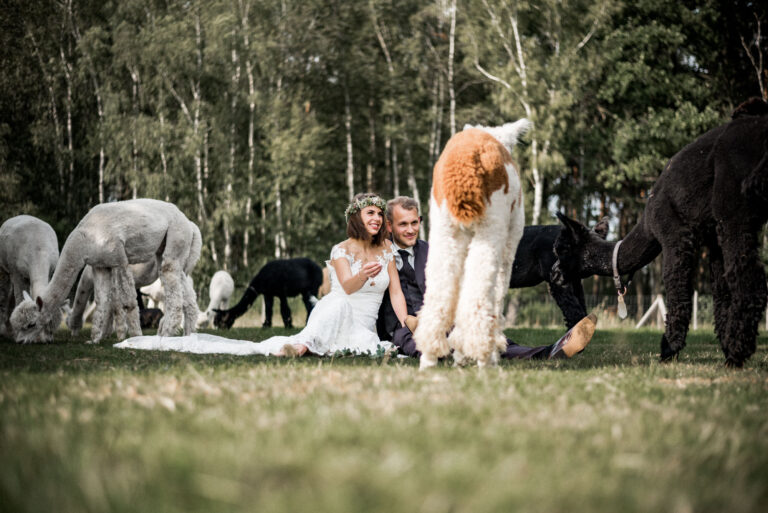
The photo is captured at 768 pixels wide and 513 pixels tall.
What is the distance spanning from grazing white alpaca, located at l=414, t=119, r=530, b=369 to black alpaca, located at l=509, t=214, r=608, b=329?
302 centimetres

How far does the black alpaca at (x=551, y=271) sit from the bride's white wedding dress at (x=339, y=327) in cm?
201

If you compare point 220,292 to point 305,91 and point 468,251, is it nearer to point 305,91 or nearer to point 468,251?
point 305,91

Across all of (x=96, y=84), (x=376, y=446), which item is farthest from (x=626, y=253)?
(x=96, y=84)

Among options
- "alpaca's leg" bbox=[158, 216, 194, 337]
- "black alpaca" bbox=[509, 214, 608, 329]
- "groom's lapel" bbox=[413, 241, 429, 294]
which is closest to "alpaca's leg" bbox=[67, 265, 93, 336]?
"alpaca's leg" bbox=[158, 216, 194, 337]

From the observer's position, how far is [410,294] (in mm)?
7457

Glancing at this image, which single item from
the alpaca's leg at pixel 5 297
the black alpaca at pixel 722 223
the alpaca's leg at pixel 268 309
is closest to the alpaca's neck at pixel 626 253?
the black alpaca at pixel 722 223

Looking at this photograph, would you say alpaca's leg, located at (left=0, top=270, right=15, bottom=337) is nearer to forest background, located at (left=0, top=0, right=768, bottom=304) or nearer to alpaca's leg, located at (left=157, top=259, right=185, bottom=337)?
alpaca's leg, located at (left=157, top=259, right=185, bottom=337)

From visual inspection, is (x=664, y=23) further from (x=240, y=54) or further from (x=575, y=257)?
(x=575, y=257)

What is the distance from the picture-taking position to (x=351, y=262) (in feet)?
24.1

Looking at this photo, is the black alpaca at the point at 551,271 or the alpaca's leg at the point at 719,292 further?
the black alpaca at the point at 551,271

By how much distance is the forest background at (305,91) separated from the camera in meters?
22.6

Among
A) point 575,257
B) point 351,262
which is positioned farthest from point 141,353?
point 575,257

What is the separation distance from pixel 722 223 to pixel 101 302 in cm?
789

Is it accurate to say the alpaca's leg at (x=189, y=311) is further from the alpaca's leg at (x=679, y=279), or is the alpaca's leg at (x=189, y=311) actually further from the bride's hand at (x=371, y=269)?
the alpaca's leg at (x=679, y=279)
